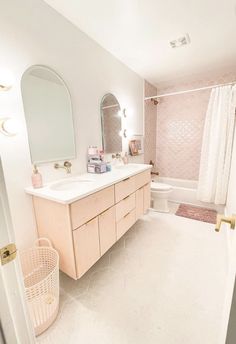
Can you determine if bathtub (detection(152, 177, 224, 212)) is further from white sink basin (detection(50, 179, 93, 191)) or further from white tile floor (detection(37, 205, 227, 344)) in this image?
white sink basin (detection(50, 179, 93, 191))

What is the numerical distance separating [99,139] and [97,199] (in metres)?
0.90

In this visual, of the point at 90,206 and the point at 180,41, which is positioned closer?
the point at 90,206

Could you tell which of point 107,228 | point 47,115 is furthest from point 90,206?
point 47,115

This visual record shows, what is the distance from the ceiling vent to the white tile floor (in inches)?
90.1

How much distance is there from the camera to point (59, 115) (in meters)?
1.48

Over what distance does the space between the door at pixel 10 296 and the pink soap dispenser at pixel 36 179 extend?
85cm

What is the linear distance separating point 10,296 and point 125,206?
1.27m

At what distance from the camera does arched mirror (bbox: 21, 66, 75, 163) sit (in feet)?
4.12

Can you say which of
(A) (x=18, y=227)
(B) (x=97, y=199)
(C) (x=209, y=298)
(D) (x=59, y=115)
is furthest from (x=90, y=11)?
(C) (x=209, y=298)

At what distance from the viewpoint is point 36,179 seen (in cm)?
126

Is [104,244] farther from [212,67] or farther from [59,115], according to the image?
[212,67]

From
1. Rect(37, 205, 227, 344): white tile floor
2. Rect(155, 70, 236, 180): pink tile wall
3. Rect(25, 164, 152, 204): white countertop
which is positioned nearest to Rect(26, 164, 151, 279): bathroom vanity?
Rect(25, 164, 152, 204): white countertop

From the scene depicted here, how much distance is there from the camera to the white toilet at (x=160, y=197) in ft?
8.42

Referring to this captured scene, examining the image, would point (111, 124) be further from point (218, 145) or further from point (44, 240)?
point (218, 145)
